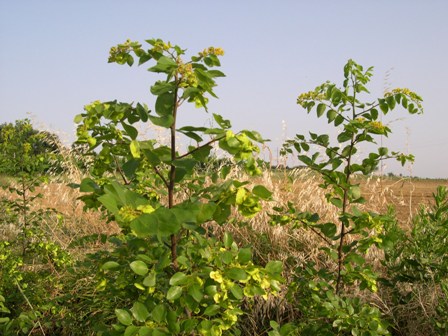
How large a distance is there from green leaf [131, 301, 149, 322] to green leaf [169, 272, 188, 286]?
0.15 m

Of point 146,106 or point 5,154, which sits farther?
point 5,154

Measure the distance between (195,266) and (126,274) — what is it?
1.04 feet

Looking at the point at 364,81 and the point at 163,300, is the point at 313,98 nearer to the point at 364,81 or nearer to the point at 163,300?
the point at 364,81

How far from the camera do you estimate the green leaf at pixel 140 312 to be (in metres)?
1.60

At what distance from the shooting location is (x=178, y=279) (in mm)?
1557

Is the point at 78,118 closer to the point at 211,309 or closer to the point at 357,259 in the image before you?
the point at 211,309

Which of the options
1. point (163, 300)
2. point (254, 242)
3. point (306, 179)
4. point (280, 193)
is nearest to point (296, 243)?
point (254, 242)

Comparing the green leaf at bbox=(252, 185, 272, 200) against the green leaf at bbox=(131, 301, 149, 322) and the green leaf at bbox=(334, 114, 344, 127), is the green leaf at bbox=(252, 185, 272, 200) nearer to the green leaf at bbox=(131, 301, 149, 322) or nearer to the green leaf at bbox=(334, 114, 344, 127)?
the green leaf at bbox=(131, 301, 149, 322)

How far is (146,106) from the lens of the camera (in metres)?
1.77

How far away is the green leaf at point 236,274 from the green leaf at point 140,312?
11.9 inches

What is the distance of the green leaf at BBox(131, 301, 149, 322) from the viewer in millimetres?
1604

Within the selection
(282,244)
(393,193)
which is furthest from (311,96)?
(393,193)

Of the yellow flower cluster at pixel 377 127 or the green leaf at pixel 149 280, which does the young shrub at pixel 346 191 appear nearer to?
the yellow flower cluster at pixel 377 127

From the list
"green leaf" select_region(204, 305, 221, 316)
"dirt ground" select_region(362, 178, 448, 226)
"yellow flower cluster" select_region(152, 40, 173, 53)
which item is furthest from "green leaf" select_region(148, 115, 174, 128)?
"dirt ground" select_region(362, 178, 448, 226)
